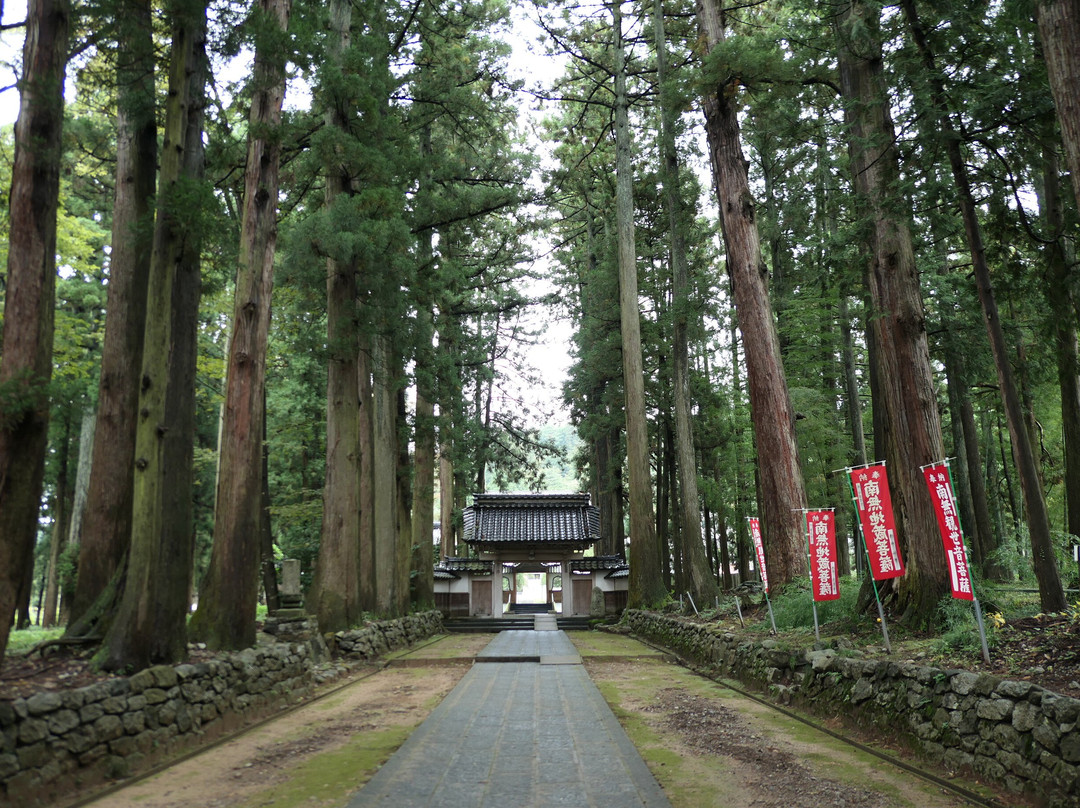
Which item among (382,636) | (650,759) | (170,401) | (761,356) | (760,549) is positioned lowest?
(650,759)

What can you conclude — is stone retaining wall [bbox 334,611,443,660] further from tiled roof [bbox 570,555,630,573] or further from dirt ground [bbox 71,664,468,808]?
tiled roof [bbox 570,555,630,573]

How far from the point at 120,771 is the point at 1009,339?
1137 cm

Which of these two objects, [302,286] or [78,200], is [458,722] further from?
[78,200]

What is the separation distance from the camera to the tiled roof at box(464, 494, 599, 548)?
68.7 feet

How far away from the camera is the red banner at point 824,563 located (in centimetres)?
686

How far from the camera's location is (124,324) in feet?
22.8

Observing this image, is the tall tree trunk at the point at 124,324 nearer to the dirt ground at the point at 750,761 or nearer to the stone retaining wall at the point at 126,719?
the stone retaining wall at the point at 126,719

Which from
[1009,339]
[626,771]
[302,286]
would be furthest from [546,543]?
[626,771]

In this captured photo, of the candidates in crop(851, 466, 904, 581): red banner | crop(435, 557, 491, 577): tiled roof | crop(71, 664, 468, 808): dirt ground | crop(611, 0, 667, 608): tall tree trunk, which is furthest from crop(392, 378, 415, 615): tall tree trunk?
crop(851, 466, 904, 581): red banner

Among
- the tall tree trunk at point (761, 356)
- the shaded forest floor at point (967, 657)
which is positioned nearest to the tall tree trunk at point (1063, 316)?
the tall tree trunk at point (761, 356)

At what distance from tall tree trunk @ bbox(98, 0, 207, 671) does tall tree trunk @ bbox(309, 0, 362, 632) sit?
140 inches

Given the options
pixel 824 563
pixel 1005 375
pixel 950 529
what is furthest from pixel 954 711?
pixel 1005 375

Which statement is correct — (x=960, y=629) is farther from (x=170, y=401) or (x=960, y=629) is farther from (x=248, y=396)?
(x=248, y=396)

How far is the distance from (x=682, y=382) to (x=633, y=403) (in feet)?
4.13
